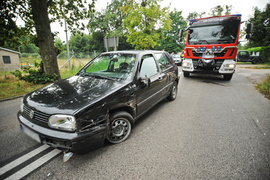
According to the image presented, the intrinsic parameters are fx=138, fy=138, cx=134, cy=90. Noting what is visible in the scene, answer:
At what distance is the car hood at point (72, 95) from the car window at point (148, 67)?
0.65 meters

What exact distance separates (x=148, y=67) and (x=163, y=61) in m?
1.07

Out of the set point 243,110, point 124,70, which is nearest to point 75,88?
point 124,70

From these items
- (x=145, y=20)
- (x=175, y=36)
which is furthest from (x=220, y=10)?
(x=145, y=20)

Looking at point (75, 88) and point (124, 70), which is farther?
point (124, 70)

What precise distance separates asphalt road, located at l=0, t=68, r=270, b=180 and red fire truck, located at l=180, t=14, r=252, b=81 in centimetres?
360

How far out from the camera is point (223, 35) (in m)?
6.78

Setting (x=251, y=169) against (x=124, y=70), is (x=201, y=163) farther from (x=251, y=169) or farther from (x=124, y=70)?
(x=124, y=70)

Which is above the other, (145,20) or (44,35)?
(145,20)

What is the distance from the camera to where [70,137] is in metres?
1.81

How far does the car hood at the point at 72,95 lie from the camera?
1.95 m

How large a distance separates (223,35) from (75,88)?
741 cm

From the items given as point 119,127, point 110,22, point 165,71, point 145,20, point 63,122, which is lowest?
point 119,127

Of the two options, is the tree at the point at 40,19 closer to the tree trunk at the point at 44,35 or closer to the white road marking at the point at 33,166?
the tree trunk at the point at 44,35

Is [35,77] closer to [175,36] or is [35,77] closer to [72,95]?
[72,95]
